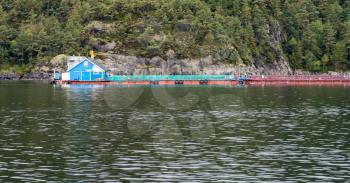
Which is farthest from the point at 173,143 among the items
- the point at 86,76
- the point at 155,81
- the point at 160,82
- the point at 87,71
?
the point at 86,76

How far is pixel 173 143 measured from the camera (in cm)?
6181

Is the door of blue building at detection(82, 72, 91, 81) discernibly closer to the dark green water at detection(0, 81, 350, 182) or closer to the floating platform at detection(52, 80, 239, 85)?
the floating platform at detection(52, 80, 239, 85)

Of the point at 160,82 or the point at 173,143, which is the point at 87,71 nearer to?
the point at 160,82

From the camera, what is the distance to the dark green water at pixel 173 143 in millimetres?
47375

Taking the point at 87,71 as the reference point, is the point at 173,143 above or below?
below

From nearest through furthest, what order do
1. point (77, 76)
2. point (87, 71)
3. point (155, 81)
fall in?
point (87, 71)
point (77, 76)
point (155, 81)

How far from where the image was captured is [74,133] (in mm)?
68812

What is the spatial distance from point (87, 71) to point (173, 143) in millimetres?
135455

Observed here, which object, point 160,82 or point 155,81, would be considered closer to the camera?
point 155,81

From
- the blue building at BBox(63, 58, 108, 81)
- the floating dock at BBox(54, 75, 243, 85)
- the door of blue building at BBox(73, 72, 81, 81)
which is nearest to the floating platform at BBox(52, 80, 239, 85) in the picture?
the floating dock at BBox(54, 75, 243, 85)

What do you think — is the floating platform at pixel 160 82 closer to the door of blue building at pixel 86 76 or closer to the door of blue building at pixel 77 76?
the door of blue building at pixel 86 76

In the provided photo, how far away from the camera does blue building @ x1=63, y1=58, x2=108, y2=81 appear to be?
19350 cm

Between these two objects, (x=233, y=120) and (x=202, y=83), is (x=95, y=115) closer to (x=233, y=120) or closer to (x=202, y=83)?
(x=233, y=120)

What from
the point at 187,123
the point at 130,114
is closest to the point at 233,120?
the point at 187,123
